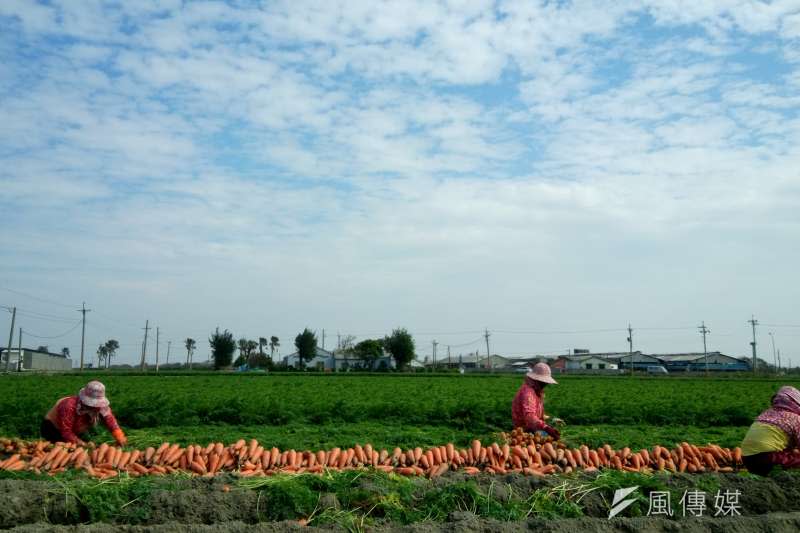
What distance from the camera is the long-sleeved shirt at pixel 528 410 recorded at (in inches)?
347

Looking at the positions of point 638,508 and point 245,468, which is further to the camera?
point 245,468

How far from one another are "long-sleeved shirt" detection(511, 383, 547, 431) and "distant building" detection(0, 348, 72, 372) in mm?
71510

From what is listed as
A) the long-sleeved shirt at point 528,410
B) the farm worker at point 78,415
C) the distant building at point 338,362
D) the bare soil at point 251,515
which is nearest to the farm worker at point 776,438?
the bare soil at point 251,515

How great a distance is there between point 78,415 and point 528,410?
6.27m

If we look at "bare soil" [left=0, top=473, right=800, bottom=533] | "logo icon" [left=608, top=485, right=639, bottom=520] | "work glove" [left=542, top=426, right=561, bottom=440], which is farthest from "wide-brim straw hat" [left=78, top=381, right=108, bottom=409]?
"logo icon" [left=608, top=485, right=639, bottom=520]

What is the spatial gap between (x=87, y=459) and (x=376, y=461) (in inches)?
131

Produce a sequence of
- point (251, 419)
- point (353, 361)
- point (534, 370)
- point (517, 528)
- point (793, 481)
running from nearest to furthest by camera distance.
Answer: point (517, 528) → point (793, 481) → point (534, 370) → point (251, 419) → point (353, 361)

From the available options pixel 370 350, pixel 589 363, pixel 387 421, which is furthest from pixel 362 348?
pixel 387 421

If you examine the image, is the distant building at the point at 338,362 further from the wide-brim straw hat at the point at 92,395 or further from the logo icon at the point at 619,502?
the logo icon at the point at 619,502

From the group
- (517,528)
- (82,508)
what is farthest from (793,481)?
(82,508)

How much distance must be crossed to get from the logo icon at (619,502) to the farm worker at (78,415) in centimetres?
625

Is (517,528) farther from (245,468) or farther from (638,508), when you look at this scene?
(245,468)

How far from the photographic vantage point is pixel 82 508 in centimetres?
511

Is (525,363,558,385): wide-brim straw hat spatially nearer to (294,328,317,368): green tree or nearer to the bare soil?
the bare soil
